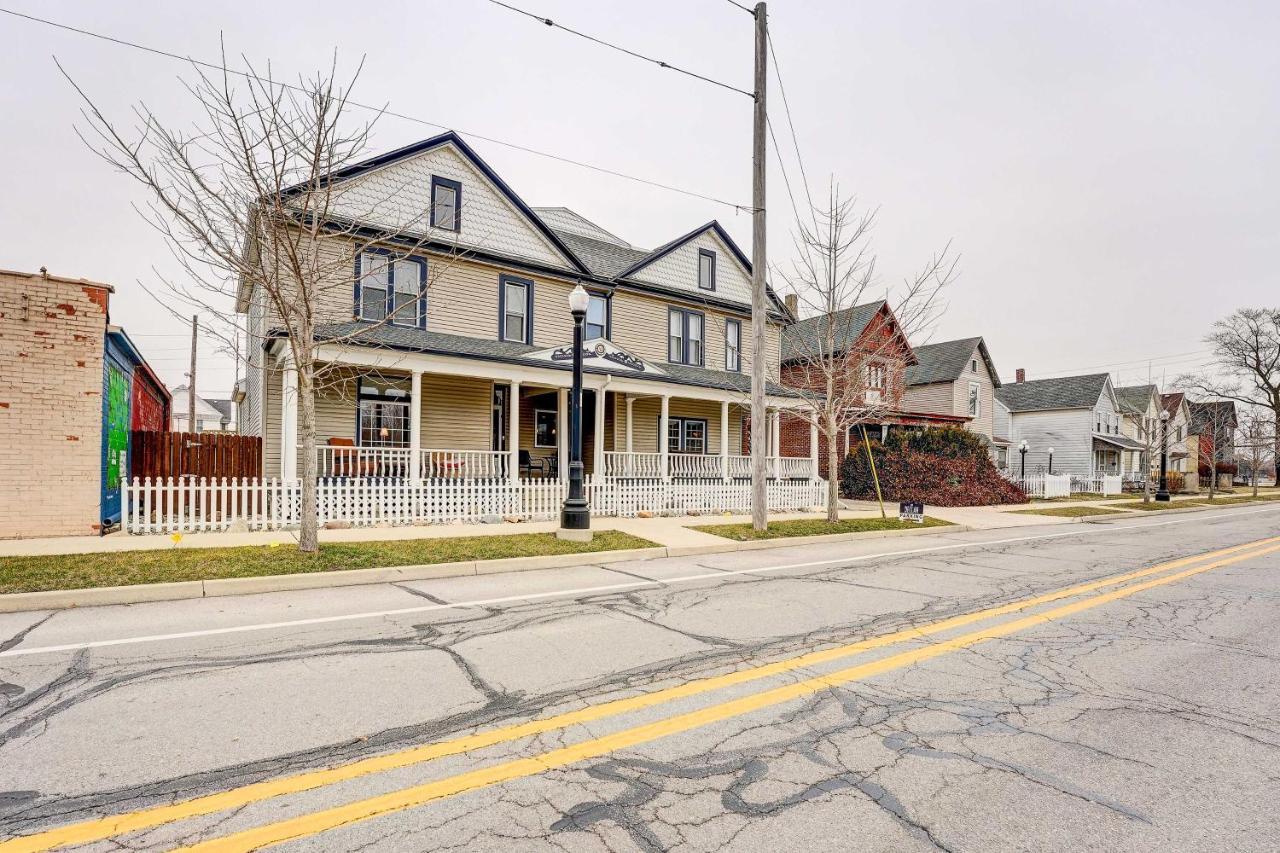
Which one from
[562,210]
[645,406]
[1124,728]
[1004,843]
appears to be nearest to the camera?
[1004,843]

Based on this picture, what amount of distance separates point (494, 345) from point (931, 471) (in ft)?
54.9

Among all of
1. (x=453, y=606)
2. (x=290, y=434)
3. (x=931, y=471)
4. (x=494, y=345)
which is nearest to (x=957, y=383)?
(x=931, y=471)

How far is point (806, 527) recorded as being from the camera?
15.0 m

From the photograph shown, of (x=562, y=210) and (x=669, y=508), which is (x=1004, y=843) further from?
(x=562, y=210)

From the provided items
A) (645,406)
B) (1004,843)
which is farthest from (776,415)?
(1004,843)

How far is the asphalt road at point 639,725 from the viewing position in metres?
2.91

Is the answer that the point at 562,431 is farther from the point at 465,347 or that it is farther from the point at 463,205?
the point at 463,205

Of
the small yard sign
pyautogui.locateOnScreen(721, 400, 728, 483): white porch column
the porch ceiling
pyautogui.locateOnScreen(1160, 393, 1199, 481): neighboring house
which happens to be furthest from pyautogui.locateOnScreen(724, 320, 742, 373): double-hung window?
pyautogui.locateOnScreen(1160, 393, 1199, 481): neighboring house

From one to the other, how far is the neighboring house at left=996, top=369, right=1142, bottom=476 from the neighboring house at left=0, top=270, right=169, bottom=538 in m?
47.1

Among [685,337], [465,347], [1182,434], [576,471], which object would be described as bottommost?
[576,471]

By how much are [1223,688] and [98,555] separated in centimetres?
1244

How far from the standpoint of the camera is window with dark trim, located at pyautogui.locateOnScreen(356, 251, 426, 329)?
16766 mm

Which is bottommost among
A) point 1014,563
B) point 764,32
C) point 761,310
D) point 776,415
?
point 1014,563

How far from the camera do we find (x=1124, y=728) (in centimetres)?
406
